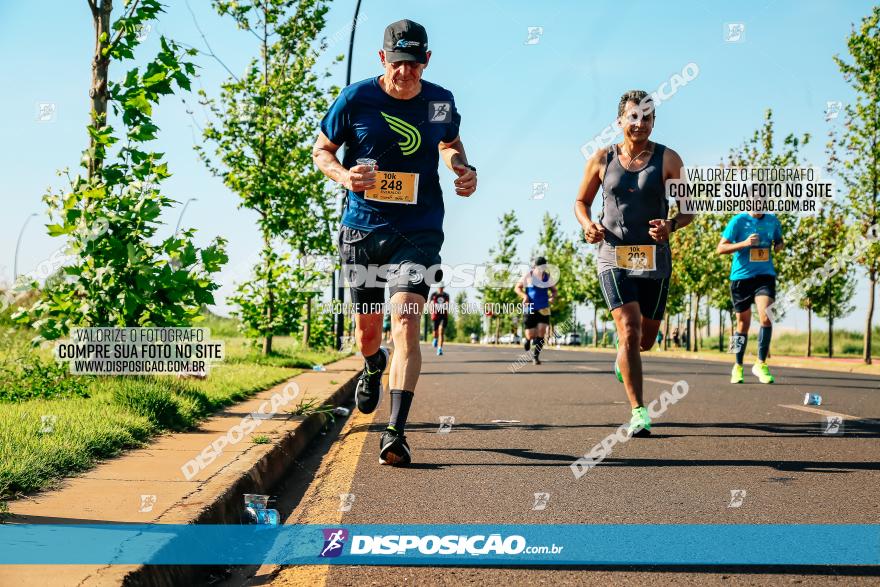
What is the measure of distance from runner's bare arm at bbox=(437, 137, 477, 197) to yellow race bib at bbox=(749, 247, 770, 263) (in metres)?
6.40

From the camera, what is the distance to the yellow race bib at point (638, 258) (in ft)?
22.0

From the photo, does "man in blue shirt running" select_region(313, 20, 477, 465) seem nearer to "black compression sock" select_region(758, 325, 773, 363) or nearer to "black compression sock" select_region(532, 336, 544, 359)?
"black compression sock" select_region(758, 325, 773, 363)

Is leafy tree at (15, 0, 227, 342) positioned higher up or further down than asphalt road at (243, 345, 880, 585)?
higher up

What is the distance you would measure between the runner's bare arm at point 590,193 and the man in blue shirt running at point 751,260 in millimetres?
4437

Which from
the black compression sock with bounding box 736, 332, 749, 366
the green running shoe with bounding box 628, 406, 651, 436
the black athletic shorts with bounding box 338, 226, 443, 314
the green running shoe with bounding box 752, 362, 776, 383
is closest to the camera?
the black athletic shorts with bounding box 338, 226, 443, 314

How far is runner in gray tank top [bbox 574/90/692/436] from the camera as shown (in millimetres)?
6668

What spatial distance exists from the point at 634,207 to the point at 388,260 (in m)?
2.18

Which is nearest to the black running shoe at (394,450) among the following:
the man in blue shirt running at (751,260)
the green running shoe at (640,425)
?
the green running shoe at (640,425)

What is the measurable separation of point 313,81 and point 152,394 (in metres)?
11.6

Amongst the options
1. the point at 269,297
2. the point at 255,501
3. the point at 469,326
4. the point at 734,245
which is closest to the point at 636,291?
the point at 255,501

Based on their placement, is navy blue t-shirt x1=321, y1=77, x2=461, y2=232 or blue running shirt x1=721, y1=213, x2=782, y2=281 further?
blue running shirt x1=721, y1=213, x2=782, y2=281

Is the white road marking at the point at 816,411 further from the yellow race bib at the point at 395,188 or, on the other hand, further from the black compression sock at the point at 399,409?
the yellow race bib at the point at 395,188

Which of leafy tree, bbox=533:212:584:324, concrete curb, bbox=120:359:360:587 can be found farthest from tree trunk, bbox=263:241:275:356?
leafy tree, bbox=533:212:584:324

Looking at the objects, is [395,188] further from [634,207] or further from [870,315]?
[870,315]
